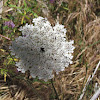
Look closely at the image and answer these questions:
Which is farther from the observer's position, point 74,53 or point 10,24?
point 74,53

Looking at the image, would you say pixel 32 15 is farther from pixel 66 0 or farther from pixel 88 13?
pixel 88 13

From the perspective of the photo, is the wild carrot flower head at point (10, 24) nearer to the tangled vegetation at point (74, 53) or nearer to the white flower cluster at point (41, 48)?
the tangled vegetation at point (74, 53)

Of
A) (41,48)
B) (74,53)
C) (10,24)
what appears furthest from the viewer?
(74,53)

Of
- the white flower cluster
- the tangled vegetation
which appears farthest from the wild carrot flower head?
the white flower cluster

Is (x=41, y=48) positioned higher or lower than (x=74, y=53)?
lower

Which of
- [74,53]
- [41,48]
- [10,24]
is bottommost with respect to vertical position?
[41,48]

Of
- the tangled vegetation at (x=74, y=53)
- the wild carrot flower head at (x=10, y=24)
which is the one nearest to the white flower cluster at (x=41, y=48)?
the tangled vegetation at (x=74, y=53)

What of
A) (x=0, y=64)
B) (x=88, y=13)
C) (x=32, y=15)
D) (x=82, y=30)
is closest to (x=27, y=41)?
(x=0, y=64)

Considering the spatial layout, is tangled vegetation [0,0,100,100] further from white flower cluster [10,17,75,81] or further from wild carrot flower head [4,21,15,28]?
white flower cluster [10,17,75,81]
